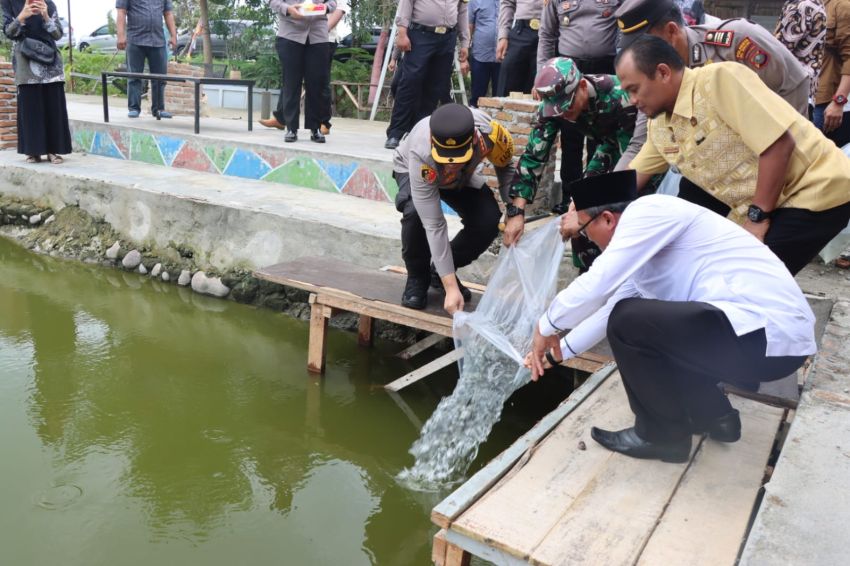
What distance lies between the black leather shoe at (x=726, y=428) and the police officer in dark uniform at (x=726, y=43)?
0.95 m

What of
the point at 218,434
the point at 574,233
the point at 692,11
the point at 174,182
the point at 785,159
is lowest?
the point at 218,434

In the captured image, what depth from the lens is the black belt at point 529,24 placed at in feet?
17.7

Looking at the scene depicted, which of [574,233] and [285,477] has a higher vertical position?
[574,233]

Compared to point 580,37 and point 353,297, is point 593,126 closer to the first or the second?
point 580,37

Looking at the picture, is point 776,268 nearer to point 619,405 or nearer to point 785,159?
point 785,159

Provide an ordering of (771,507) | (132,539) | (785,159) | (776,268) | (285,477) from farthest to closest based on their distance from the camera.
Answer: (285,477) → (132,539) → (785,159) → (776,268) → (771,507)

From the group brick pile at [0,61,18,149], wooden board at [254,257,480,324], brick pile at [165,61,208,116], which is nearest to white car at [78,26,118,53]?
brick pile at [165,61,208,116]

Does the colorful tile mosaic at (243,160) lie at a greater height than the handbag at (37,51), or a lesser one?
lesser

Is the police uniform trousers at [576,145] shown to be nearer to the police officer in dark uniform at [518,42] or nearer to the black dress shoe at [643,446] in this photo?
the police officer in dark uniform at [518,42]

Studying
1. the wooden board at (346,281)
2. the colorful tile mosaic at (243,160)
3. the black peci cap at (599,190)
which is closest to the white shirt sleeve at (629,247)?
the black peci cap at (599,190)

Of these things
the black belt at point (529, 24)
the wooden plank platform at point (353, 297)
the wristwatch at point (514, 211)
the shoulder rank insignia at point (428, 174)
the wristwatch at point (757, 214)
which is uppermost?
the black belt at point (529, 24)

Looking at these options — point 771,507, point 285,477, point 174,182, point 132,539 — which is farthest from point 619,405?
point 174,182

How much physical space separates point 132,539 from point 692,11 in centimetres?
359

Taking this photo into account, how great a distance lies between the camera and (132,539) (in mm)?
2783
